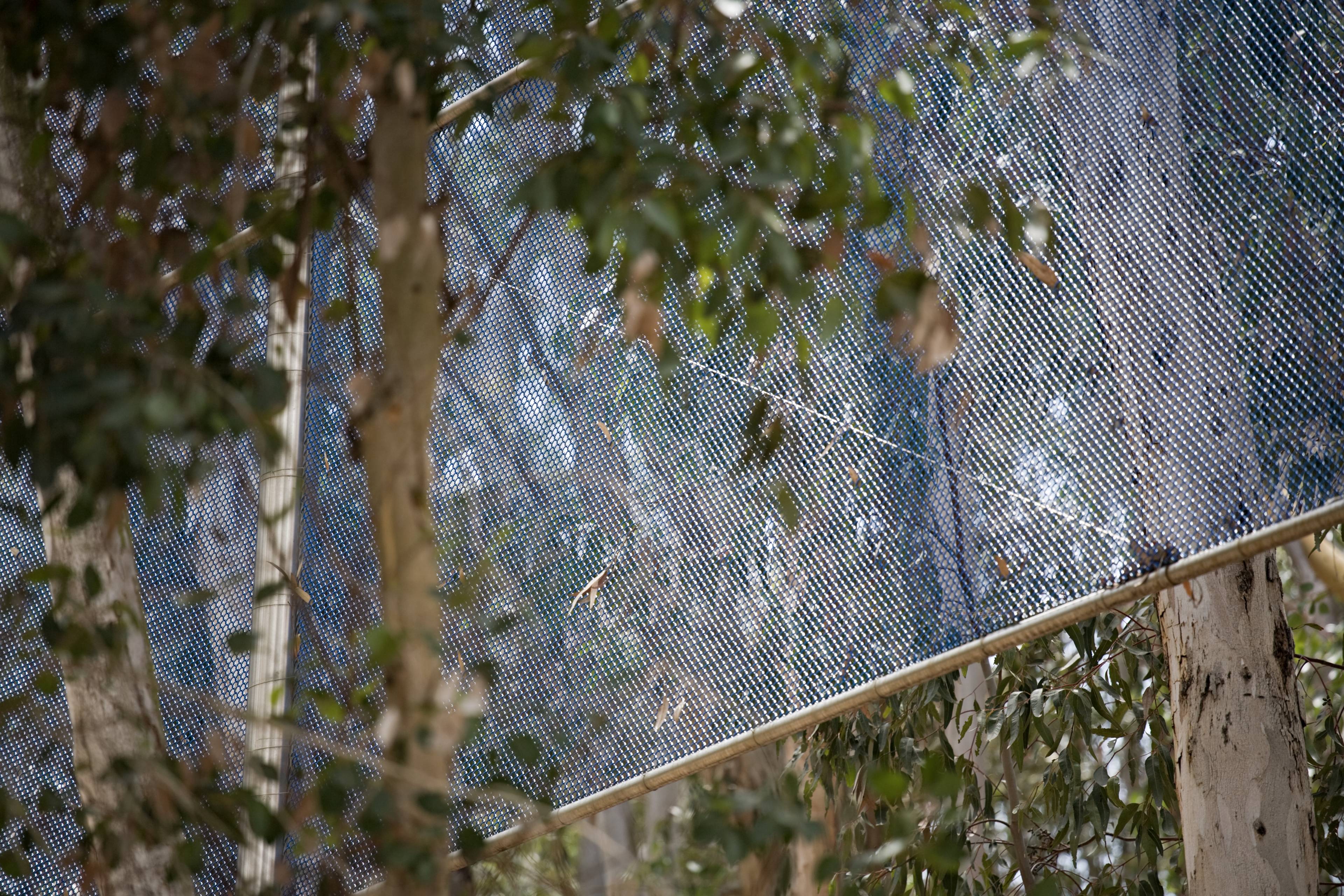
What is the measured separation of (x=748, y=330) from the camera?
1.06m

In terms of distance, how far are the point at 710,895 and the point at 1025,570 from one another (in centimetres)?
58

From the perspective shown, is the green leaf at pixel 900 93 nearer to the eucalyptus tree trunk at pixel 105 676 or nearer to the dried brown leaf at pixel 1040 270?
the dried brown leaf at pixel 1040 270

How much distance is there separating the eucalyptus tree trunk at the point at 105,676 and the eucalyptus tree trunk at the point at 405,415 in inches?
8.4

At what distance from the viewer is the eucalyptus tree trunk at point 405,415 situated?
3.48ft

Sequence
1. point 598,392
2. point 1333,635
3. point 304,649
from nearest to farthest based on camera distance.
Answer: point 598,392
point 304,649
point 1333,635

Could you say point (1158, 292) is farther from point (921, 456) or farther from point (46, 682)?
point (46, 682)

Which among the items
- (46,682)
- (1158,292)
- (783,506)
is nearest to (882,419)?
(783,506)

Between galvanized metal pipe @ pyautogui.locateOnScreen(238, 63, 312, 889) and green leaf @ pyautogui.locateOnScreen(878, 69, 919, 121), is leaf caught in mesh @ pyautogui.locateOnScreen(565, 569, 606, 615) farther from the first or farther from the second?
green leaf @ pyautogui.locateOnScreen(878, 69, 919, 121)

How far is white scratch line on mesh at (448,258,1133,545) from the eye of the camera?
4.78ft

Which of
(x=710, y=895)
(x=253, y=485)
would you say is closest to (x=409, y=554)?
(x=710, y=895)

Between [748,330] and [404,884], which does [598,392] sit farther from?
[404,884]

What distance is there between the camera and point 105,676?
4.44ft

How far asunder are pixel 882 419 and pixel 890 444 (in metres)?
0.03

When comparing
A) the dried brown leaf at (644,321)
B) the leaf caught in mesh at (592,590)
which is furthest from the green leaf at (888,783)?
the leaf caught in mesh at (592,590)
